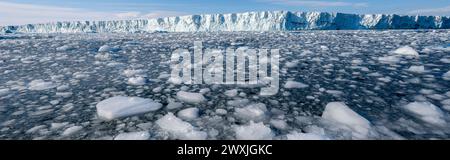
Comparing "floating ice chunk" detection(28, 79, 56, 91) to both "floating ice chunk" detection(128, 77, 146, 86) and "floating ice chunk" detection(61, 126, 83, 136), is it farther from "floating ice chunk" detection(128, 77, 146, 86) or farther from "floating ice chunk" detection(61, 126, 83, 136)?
"floating ice chunk" detection(61, 126, 83, 136)

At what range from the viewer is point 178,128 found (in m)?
1.32

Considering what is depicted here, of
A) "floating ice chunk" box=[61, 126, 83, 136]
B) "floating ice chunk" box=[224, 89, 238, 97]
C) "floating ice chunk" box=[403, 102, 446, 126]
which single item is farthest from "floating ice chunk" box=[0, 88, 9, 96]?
"floating ice chunk" box=[403, 102, 446, 126]

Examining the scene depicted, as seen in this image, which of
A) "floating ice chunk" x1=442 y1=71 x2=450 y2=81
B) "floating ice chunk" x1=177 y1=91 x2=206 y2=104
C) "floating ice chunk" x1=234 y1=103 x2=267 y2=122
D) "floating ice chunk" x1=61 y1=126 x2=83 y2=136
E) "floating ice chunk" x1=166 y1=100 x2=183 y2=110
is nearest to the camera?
"floating ice chunk" x1=61 y1=126 x2=83 y2=136

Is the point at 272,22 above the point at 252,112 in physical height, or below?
above

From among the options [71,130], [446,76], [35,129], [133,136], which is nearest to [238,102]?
[133,136]

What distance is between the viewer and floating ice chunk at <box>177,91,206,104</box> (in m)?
1.76

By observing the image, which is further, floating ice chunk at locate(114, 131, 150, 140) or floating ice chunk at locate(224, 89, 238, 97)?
floating ice chunk at locate(224, 89, 238, 97)

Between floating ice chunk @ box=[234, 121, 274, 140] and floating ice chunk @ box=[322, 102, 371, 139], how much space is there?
339mm

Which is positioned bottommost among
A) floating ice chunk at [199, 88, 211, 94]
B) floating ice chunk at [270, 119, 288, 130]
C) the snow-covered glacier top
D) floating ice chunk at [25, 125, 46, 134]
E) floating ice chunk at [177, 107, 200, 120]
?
floating ice chunk at [25, 125, 46, 134]

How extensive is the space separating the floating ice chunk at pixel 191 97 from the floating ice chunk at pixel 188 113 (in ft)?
0.61

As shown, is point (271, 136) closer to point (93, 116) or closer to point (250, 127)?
point (250, 127)

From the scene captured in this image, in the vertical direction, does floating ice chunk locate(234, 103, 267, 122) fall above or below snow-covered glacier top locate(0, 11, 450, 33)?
below

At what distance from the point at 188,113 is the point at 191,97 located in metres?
0.30

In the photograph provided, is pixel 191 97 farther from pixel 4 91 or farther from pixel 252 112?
pixel 4 91
